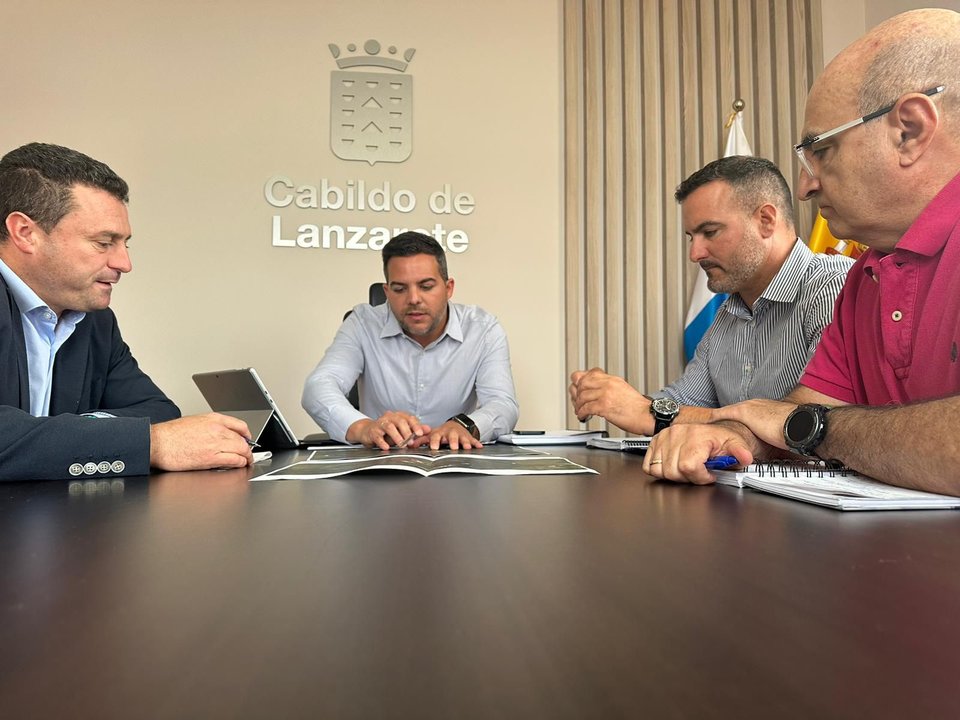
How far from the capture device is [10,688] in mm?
289

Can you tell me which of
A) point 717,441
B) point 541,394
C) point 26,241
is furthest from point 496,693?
point 541,394

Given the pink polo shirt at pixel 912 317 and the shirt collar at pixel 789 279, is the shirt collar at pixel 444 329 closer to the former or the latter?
the shirt collar at pixel 789 279

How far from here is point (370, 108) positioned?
401cm

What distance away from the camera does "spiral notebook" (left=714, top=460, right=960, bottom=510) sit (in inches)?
30.9

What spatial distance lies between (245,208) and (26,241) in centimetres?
209

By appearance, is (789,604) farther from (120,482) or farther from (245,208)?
(245,208)

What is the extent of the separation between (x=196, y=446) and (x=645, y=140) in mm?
3538

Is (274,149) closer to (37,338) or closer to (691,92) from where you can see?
(37,338)

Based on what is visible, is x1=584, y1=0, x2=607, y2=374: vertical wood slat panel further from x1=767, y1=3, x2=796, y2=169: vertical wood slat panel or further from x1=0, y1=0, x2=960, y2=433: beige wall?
x1=767, y1=3, x2=796, y2=169: vertical wood slat panel

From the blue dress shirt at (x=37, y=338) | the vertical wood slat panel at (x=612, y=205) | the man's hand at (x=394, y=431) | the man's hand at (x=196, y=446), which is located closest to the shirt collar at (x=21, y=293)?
the blue dress shirt at (x=37, y=338)

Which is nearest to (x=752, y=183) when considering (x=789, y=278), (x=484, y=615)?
(x=789, y=278)

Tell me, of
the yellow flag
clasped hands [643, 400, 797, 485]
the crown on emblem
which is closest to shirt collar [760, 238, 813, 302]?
clasped hands [643, 400, 797, 485]

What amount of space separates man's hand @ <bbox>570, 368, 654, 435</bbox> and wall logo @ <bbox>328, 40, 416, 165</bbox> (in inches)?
91.6

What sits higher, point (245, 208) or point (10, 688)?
point (245, 208)
